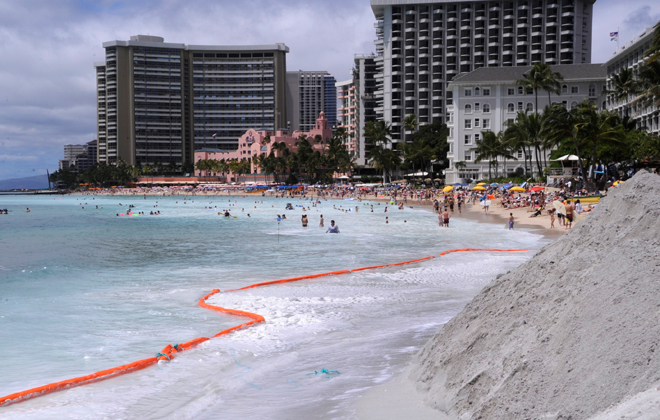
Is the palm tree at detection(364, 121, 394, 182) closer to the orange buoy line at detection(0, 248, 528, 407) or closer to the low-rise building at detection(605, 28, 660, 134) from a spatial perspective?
the low-rise building at detection(605, 28, 660, 134)

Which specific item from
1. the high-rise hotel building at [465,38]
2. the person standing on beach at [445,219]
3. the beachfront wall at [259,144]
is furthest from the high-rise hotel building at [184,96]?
the person standing on beach at [445,219]

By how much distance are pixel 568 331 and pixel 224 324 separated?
7729 mm

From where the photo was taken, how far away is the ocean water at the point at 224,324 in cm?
746

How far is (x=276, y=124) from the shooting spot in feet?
588

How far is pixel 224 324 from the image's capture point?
11.5m

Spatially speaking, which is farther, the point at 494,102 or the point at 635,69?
the point at 494,102

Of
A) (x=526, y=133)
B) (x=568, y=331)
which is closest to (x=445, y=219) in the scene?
(x=568, y=331)

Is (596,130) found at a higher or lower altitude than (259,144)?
lower

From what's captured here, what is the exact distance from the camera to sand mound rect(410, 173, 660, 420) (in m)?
4.75

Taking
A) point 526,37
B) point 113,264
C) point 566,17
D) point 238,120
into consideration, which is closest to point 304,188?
point 526,37

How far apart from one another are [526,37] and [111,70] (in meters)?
131

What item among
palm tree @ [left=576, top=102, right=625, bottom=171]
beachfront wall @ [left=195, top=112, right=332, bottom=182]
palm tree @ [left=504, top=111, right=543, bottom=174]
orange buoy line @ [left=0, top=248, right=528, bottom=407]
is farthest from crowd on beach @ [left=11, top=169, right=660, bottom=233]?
orange buoy line @ [left=0, top=248, right=528, bottom=407]

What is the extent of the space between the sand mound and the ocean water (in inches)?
56.5

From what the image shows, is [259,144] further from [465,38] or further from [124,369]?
[124,369]
